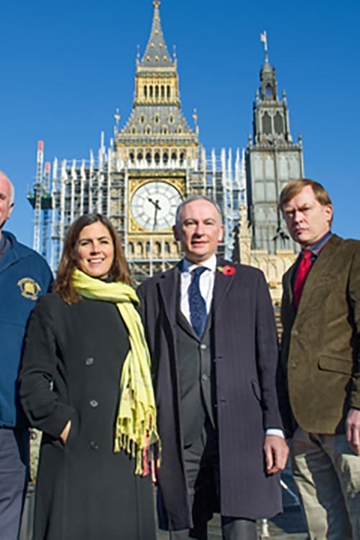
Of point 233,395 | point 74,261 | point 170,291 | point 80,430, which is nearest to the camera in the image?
point 80,430

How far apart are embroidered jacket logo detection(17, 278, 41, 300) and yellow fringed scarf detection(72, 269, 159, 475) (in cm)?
44

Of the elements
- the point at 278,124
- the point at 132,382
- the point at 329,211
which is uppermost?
the point at 278,124

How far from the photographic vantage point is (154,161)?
39.0 m

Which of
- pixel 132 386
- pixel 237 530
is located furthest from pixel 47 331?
pixel 237 530

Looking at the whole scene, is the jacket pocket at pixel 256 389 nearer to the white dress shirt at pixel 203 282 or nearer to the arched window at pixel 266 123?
the white dress shirt at pixel 203 282

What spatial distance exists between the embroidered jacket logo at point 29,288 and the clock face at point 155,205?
33090 millimetres

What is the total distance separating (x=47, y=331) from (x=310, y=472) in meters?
2.09

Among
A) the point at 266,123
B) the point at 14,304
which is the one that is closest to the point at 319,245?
the point at 14,304

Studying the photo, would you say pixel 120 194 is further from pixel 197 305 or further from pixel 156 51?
pixel 197 305

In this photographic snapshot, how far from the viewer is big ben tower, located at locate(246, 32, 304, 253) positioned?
115 feet

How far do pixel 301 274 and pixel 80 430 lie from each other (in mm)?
2025

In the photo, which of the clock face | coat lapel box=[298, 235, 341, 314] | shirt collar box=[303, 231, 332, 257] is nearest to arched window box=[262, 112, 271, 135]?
the clock face

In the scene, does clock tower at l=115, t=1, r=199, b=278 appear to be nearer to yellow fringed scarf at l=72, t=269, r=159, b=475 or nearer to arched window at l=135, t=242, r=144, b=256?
arched window at l=135, t=242, r=144, b=256

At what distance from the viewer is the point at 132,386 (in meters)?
3.25
